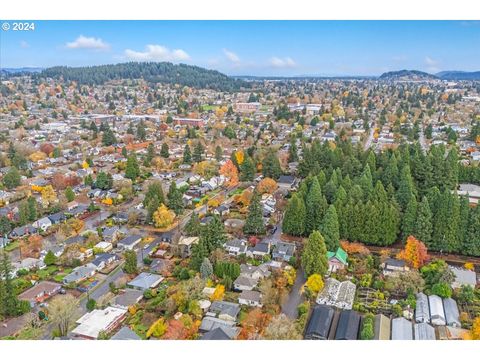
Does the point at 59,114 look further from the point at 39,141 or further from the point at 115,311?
the point at 115,311

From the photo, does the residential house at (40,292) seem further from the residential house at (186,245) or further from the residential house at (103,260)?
the residential house at (186,245)

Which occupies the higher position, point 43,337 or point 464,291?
point 464,291

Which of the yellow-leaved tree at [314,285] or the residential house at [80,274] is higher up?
the yellow-leaved tree at [314,285]

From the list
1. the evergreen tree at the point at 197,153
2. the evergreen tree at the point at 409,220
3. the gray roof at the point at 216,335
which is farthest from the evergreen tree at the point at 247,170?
the gray roof at the point at 216,335

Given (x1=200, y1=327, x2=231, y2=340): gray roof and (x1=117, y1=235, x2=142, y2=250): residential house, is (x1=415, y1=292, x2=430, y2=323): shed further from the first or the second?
(x1=117, y1=235, x2=142, y2=250): residential house

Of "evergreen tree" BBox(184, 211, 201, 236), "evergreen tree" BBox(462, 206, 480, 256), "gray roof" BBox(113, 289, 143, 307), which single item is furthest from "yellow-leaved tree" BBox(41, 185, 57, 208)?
"evergreen tree" BBox(462, 206, 480, 256)

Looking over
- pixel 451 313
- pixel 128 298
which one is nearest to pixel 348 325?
pixel 451 313

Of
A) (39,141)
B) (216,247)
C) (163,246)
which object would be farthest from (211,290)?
(39,141)
